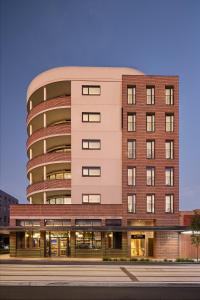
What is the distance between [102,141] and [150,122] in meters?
6.39

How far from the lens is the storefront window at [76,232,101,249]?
4684 centimetres

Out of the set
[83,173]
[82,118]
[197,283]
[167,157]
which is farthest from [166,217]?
[197,283]

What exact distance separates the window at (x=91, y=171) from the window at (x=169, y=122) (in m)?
9.84

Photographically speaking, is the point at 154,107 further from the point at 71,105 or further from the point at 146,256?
the point at 146,256

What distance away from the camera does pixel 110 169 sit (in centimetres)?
4919

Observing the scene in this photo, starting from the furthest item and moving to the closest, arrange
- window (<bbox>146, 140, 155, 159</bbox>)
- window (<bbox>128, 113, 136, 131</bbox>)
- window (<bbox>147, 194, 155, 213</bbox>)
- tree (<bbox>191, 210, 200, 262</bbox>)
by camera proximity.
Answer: window (<bbox>128, 113, 136, 131</bbox>) → window (<bbox>146, 140, 155, 159</bbox>) → window (<bbox>147, 194, 155, 213</bbox>) → tree (<bbox>191, 210, 200, 262</bbox>)

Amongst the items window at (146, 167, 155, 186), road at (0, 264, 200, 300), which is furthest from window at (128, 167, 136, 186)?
road at (0, 264, 200, 300)

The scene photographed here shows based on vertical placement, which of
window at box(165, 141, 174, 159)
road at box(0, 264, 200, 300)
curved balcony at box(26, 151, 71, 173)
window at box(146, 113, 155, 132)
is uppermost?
window at box(146, 113, 155, 132)

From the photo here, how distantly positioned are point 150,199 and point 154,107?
36.9 ft

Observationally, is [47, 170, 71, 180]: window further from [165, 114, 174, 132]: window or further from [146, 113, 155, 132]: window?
[165, 114, 174, 132]: window

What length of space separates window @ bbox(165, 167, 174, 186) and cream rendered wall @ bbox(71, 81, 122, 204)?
5.60 m

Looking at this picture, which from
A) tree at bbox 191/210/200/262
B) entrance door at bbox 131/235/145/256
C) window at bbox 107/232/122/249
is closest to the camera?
tree at bbox 191/210/200/262

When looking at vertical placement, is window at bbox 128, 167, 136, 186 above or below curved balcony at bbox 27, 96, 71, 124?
→ below

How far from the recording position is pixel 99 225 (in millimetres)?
47438
